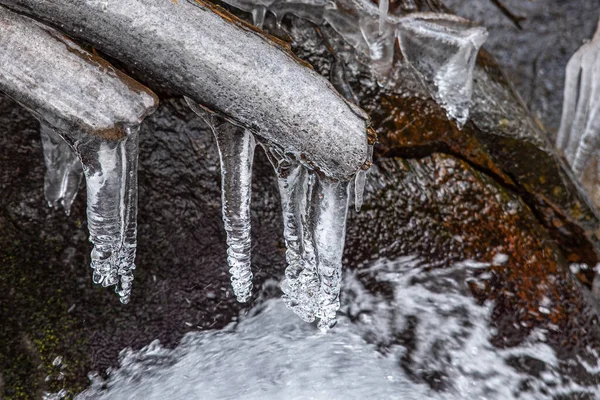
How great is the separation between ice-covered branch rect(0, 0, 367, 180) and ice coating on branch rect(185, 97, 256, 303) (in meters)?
0.10

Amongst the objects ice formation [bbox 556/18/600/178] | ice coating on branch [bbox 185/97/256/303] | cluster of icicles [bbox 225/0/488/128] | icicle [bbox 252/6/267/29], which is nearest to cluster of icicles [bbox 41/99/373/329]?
ice coating on branch [bbox 185/97/256/303]

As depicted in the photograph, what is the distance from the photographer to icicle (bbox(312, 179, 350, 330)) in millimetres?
1514

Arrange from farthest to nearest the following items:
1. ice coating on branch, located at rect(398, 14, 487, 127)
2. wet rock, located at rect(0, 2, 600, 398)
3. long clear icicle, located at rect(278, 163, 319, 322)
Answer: ice coating on branch, located at rect(398, 14, 487, 127) → wet rock, located at rect(0, 2, 600, 398) → long clear icicle, located at rect(278, 163, 319, 322)

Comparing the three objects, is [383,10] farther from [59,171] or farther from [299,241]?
[59,171]

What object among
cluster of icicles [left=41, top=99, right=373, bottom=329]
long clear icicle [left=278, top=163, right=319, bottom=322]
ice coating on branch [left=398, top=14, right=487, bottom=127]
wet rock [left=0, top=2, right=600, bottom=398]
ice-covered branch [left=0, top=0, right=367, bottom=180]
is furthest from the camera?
ice coating on branch [left=398, top=14, right=487, bottom=127]

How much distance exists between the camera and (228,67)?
4.31 feet

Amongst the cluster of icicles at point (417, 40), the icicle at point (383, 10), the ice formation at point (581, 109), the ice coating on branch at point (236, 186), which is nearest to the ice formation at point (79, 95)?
the ice coating on branch at point (236, 186)

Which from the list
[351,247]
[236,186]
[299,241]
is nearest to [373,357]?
[351,247]

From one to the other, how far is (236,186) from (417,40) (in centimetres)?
92

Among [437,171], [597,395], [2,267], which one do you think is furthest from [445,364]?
[2,267]

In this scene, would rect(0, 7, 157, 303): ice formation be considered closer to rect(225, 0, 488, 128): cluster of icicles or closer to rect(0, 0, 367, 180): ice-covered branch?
rect(0, 0, 367, 180): ice-covered branch

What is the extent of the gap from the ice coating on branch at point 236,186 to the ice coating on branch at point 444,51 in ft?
2.68

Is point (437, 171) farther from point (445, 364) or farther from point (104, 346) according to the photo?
point (104, 346)

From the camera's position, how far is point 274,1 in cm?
170
